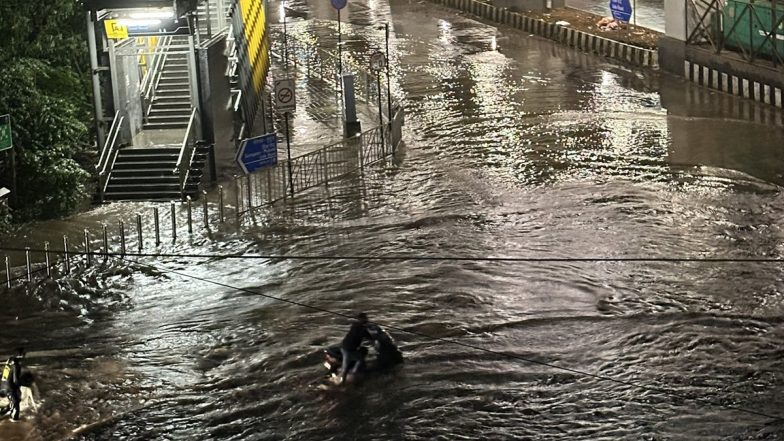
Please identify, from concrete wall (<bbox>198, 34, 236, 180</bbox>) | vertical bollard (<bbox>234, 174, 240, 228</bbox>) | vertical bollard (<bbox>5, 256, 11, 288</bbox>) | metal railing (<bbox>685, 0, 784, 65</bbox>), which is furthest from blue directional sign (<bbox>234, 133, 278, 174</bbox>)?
metal railing (<bbox>685, 0, 784, 65</bbox>)

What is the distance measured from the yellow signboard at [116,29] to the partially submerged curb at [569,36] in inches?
819

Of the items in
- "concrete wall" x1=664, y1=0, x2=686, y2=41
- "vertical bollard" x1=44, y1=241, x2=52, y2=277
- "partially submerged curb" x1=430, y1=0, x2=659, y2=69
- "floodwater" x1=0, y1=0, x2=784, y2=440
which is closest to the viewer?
"floodwater" x1=0, y1=0, x2=784, y2=440

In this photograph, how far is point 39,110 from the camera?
28.2m

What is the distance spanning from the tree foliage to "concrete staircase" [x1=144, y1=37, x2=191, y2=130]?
1966mm

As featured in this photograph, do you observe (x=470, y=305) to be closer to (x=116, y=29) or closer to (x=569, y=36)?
(x=116, y=29)

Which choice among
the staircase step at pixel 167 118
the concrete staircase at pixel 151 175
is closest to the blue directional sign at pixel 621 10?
the staircase step at pixel 167 118

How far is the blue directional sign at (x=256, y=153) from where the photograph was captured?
26.8 m

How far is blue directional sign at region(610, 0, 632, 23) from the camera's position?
153 ft

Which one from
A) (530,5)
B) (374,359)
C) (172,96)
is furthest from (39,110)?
(530,5)

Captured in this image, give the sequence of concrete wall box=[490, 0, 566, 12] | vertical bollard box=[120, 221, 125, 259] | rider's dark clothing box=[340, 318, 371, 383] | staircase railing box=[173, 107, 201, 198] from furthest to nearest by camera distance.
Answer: concrete wall box=[490, 0, 566, 12] < staircase railing box=[173, 107, 201, 198] < vertical bollard box=[120, 221, 125, 259] < rider's dark clothing box=[340, 318, 371, 383]

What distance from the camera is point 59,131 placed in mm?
28688

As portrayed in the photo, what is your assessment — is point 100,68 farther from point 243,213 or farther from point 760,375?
point 760,375

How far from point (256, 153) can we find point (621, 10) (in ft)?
78.3

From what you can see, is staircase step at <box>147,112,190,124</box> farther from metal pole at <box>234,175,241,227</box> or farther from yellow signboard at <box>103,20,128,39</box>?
metal pole at <box>234,175,241,227</box>
